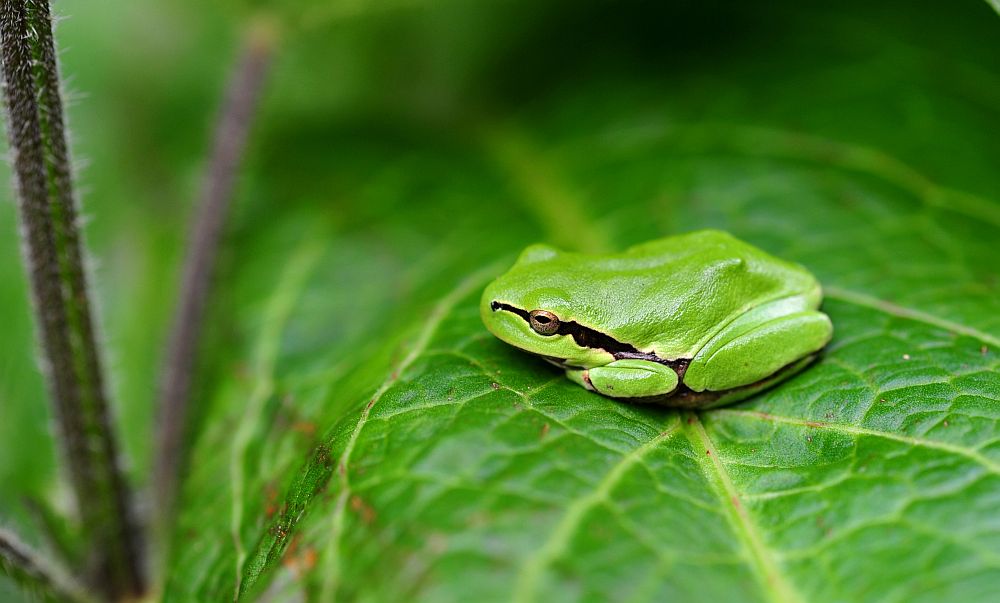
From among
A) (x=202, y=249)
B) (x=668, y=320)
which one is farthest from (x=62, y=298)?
(x=668, y=320)

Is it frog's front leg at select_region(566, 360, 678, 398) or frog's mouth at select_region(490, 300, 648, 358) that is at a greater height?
frog's mouth at select_region(490, 300, 648, 358)

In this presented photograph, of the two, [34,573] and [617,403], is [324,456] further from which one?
[34,573]

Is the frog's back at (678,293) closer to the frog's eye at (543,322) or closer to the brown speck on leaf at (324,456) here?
the frog's eye at (543,322)

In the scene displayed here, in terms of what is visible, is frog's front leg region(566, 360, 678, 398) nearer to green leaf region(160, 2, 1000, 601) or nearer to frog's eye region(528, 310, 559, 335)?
green leaf region(160, 2, 1000, 601)

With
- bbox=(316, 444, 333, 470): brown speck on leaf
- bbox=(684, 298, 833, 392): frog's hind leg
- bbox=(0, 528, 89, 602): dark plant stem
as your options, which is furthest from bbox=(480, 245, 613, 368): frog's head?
bbox=(0, 528, 89, 602): dark plant stem

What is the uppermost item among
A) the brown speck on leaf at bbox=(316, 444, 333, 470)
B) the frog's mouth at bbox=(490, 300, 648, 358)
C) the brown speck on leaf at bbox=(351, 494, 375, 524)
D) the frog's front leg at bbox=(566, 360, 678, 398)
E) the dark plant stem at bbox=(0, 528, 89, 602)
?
the frog's mouth at bbox=(490, 300, 648, 358)

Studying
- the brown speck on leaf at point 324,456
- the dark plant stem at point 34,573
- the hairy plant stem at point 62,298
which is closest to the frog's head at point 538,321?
the brown speck on leaf at point 324,456

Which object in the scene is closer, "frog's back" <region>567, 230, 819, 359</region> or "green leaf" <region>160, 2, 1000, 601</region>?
"green leaf" <region>160, 2, 1000, 601</region>

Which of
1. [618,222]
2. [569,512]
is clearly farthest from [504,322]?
[618,222]
